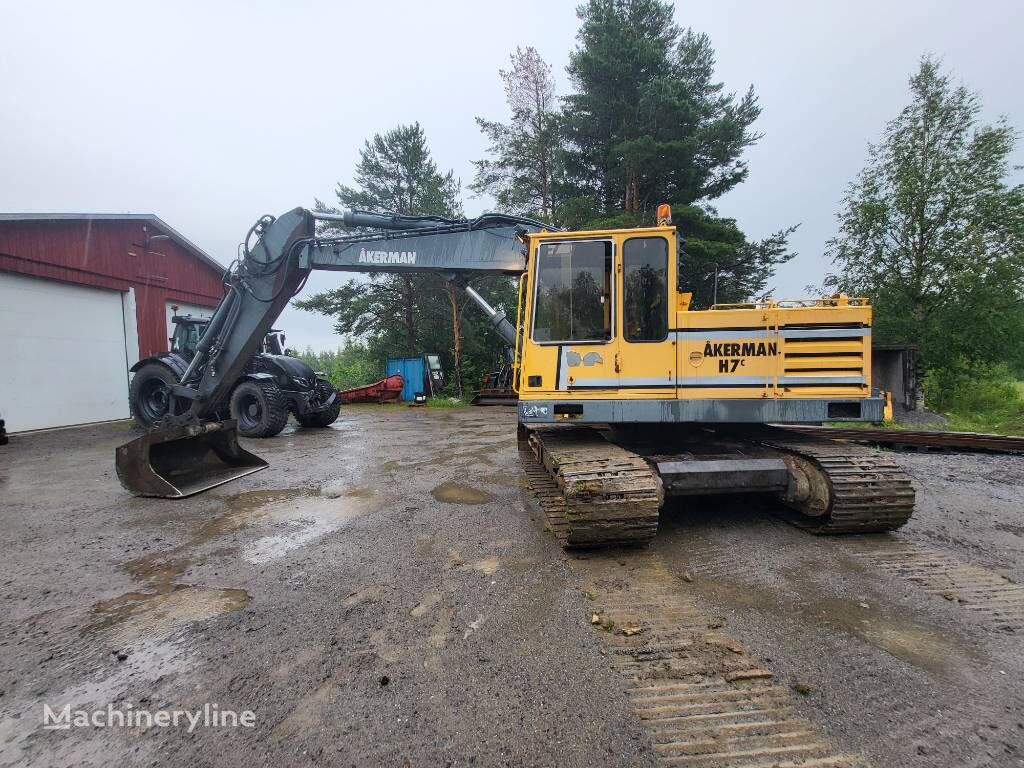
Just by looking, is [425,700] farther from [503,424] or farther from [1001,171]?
[1001,171]

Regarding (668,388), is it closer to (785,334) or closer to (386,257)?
(785,334)

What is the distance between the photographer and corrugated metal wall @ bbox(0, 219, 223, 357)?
11406mm

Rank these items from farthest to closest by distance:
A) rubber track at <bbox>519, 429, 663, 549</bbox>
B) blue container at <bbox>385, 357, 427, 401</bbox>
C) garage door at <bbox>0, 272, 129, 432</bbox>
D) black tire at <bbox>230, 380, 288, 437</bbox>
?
blue container at <bbox>385, 357, 427, 401</bbox> < garage door at <bbox>0, 272, 129, 432</bbox> < black tire at <bbox>230, 380, 288, 437</bbox> < rubber track at <bbox>519, 429, 663, 549</bbox>

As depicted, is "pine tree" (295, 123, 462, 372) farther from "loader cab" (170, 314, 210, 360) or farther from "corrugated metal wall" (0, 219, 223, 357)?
"loader cab" (170, 314, 210, 360)

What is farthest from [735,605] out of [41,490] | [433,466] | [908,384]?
[908,384]

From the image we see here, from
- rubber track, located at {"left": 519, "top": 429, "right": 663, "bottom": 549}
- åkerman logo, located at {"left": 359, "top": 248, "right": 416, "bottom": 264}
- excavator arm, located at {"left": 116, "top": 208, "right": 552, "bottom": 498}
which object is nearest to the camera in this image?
rubber track, located at {"left": 519, "top": 429, "right": 663, "bottom": 549}

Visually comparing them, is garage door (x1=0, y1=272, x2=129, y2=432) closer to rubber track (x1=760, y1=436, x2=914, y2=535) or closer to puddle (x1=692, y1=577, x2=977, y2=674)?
puddle (x1=692, y1=577, x2=977, y2=674)

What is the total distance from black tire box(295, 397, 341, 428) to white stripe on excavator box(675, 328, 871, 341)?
9742 millimetres

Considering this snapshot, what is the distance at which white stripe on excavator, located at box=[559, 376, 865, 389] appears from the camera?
4074 millimetres

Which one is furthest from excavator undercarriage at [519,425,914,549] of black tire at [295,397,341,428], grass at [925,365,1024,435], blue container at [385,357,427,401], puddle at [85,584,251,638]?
grass at [925,365,1024,435]

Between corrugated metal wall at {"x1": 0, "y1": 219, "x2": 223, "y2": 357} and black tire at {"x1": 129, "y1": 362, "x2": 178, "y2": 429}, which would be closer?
black tire at {"x1": 129, "y1": 362, "x2": 178, "y2": 429}

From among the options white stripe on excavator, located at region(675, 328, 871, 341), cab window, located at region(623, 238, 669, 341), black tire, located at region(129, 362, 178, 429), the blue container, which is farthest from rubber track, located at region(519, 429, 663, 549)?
the blue container

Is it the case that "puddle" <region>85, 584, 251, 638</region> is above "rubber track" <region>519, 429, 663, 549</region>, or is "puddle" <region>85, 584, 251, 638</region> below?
below

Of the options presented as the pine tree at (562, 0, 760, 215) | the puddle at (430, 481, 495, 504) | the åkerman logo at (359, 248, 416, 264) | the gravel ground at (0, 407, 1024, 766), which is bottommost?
the puddle at (430, 481, 495, 504)
